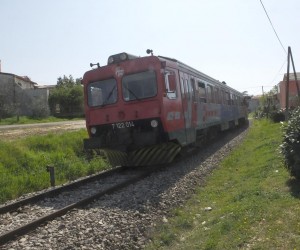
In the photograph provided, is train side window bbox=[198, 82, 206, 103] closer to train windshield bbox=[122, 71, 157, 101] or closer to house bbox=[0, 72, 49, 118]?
train windshield bbox=[122, 71, 157, 101]

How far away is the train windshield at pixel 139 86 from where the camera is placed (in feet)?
36.6

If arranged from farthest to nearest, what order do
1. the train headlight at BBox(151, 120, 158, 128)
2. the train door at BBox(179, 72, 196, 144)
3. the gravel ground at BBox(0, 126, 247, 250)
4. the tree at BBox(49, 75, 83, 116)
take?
the tree at BBox(49, 75, 83, 116) < the train door at BBox(179, 72, 196, 144) < the train headlight at BBox(151, 120, 158, 128) < the gravel ground at BBox(0, 126, 247, 250)

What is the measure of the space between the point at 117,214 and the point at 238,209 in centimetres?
208

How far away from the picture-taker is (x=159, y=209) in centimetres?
759

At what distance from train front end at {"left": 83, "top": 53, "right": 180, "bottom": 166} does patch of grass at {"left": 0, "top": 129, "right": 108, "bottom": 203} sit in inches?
56.1

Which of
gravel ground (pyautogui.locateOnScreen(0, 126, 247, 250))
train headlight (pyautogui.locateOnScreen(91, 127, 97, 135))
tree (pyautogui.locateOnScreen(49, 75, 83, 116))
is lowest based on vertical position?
gravel ground (pyautogui.locateOnScreen(0, 126, 247, 250))

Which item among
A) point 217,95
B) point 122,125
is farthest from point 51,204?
point 217,95

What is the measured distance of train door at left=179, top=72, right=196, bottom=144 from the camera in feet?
41.0

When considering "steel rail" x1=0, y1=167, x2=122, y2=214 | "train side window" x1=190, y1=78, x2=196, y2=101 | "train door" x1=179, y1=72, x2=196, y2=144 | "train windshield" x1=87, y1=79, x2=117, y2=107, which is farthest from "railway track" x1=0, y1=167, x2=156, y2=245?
"train side window" x1=190, y1=78, x2=196, y2=101

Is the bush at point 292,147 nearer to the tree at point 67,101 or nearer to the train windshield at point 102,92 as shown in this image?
the train windshield at point 102,92

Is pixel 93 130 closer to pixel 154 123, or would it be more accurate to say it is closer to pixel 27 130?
pixel 154 123

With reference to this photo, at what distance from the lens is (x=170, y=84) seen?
37.6ft

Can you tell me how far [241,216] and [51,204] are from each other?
398 centimetres

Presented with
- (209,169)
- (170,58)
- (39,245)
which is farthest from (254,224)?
(170,58)
